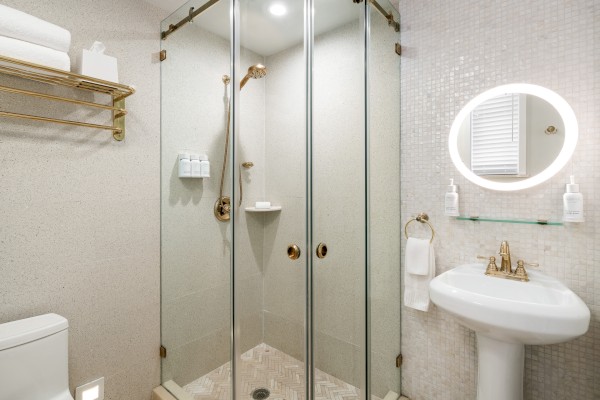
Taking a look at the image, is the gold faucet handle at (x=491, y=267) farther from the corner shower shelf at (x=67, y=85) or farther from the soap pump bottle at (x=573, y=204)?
the corner shower shelf at (x=67, y=85)

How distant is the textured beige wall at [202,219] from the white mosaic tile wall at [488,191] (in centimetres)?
98

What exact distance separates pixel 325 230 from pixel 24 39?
4.61 ft

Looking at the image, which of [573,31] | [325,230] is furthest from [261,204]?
[573,31]

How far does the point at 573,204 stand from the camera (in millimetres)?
1254

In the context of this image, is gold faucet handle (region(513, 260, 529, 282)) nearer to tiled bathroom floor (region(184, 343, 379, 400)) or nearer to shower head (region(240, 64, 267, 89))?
tiled bathroom floor (region(184, 343, 379, 400))

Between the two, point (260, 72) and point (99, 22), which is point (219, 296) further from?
point (99, 22)

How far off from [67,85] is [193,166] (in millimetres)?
657

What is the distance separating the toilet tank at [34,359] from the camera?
3.68ft

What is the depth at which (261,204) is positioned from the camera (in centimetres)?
129

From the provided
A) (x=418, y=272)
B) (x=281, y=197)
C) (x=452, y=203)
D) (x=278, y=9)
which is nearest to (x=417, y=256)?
(x=418, y=272)

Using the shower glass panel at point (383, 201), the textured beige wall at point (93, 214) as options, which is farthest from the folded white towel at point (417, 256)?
the textured beige wall at point (93, 214)

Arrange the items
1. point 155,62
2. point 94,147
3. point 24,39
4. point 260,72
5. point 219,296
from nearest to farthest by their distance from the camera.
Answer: point 24,39 < point 260,72 < point 219,296 < point 94,147 < point 155,62

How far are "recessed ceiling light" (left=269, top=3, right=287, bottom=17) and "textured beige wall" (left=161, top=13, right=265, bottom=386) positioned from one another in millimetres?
200

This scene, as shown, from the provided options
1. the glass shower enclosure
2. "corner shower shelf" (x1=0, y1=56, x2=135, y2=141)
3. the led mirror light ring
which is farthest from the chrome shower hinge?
"corner shower shelf" (x1=0, y1=56, x2=135, y2=141)
